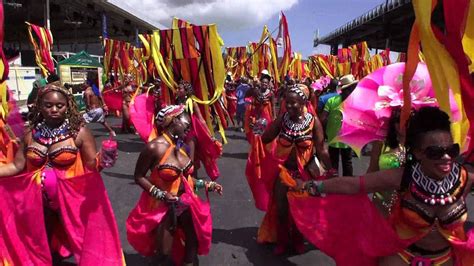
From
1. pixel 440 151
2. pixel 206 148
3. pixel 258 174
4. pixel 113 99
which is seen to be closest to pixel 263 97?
pixel 206 148

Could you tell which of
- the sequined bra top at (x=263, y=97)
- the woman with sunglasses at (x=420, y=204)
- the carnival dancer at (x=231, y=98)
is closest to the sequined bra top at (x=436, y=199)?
the woman with sunglasses at (x=420, y=204)

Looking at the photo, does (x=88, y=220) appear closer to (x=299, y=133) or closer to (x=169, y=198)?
(x=169, y=198)

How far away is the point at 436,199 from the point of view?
6.67ft

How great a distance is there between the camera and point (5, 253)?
2.88 metres

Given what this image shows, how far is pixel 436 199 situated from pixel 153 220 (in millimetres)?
1975

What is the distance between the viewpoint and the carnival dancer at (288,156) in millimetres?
3793

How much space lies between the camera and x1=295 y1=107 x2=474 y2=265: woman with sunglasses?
2.00 metres

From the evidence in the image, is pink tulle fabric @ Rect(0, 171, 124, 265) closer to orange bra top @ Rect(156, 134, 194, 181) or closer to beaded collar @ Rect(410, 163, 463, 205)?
orange bra top @ Rect(156, 134, 194, 181)

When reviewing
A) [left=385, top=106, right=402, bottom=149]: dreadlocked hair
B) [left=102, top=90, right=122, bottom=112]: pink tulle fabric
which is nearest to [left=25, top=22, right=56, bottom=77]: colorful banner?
[left=102, top=90, right=122, bottom=112]: pink tulle fabric

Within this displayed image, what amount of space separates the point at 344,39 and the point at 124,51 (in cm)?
5303

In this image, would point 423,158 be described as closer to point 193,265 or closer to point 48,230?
point 193,265

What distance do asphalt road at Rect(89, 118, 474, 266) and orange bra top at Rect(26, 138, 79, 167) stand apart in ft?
4.06

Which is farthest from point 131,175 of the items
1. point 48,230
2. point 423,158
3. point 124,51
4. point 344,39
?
point 344,39

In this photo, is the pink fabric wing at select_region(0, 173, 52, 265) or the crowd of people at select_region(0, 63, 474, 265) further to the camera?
the pink fabric wing at select_region(0, 173, 52, 265)
